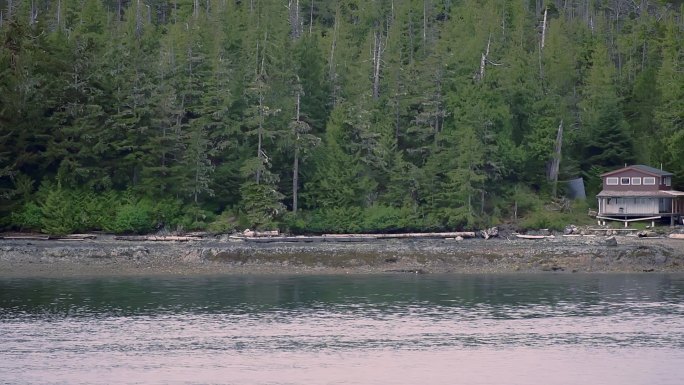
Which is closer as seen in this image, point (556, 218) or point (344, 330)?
point (344, 330)

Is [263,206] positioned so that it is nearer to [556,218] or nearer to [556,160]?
[556,218]

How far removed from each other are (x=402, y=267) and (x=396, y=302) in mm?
11584

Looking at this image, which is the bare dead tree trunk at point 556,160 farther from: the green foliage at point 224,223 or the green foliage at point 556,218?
the green foliage at point 224,223

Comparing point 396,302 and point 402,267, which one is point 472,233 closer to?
point 402,267

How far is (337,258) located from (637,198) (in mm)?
22385

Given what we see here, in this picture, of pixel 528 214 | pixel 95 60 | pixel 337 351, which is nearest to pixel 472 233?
A: pixel 528 214

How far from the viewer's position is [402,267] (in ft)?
186

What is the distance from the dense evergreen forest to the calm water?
13.9m

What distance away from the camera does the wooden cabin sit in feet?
227

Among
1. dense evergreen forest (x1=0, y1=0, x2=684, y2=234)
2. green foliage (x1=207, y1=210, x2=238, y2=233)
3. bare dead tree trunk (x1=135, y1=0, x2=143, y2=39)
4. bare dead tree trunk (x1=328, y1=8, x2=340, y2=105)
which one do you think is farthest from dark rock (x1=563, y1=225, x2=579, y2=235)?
bare dead tree trunk (x1=135, y1=0, x2=143, y2=39)

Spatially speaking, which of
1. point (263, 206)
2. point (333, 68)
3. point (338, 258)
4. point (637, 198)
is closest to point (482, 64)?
point (333, 68)

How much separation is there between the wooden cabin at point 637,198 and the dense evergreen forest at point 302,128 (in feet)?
7.75

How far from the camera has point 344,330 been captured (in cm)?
3891

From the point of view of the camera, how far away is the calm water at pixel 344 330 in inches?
1261
